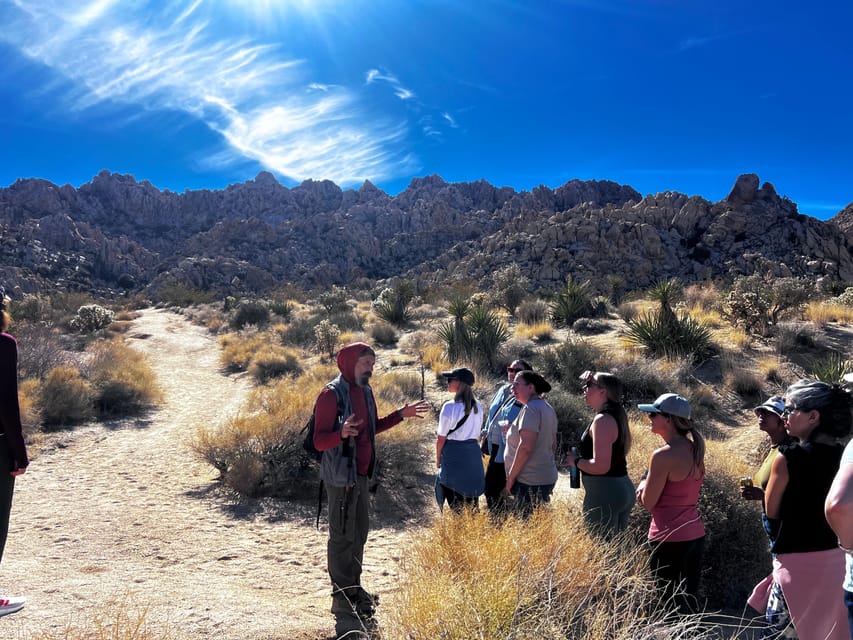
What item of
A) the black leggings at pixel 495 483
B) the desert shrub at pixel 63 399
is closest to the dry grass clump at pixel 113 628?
the black leggings at pixel 495 483

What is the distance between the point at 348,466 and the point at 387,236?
7405 centimetres

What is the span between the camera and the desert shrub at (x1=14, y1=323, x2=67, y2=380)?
10.6 meters

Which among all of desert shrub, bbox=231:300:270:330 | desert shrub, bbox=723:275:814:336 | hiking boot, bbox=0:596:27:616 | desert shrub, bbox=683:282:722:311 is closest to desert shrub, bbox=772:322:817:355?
desert shrub, bbox=723:275:814:336

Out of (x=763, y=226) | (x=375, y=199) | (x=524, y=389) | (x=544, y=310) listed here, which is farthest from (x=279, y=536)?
(x=375, y=199)

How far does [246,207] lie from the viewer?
89.2m

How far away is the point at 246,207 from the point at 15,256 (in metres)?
44.4

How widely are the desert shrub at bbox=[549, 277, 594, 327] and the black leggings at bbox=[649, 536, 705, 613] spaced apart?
13.1 m

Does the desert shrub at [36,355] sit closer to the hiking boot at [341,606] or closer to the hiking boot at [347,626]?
the hiking boot at [341,606]

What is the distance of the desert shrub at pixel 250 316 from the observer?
25.1m

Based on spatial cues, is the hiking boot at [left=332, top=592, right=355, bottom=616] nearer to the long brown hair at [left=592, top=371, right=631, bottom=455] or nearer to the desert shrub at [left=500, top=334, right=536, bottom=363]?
the long brown hair at [left=592, top=371, right=631, bottom=455]

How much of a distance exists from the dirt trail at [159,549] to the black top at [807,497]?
115 inches

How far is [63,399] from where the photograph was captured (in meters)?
9.30

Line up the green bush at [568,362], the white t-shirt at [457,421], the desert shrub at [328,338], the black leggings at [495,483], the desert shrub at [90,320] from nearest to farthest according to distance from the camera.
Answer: the white t-shirt at [457,421] < the black leggings at [495,483] < the green bush at [568,362] < the desert shrub at [328,338] < the desert shrub at [90,320]

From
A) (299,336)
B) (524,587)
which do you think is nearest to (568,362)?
(524,587)
